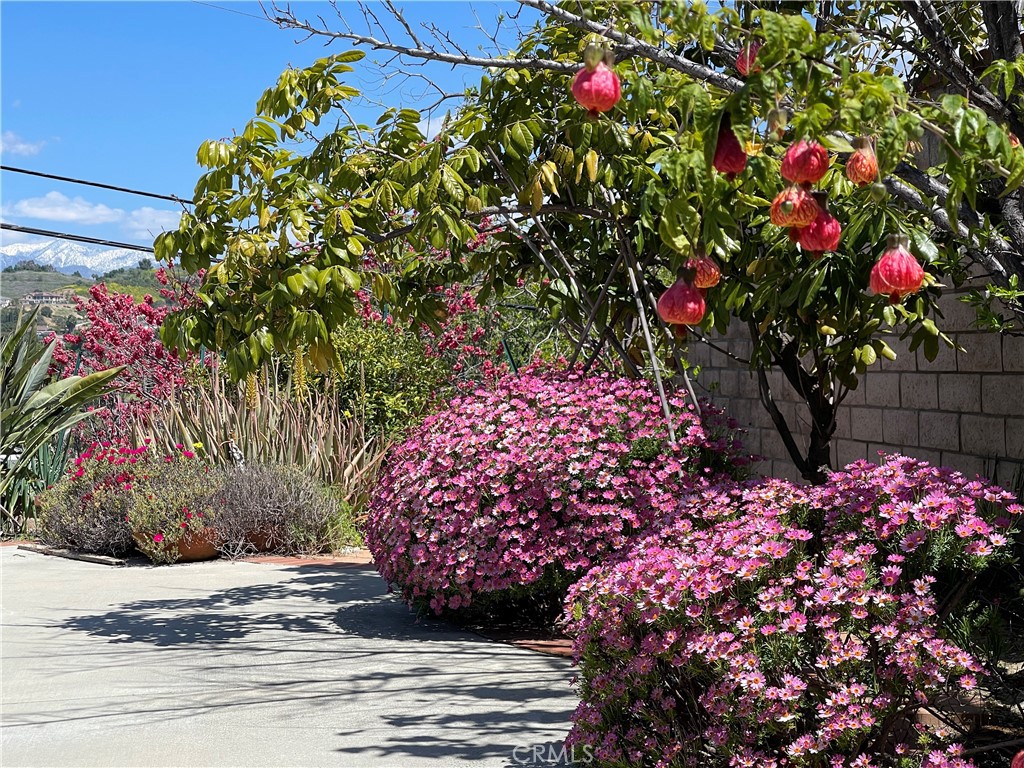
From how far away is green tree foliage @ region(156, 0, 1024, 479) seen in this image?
3.67 m

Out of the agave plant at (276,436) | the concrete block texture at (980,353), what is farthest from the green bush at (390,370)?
the concrete block texture at (980,353)

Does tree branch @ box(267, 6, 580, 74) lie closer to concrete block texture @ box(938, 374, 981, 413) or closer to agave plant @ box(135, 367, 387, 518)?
concrete block texture @ box(938, 374, 981, 413)

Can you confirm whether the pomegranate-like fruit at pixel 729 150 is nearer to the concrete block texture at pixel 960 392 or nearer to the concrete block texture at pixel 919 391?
the concrete block texture at pixel 960 392

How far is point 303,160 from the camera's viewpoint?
6.08 metres

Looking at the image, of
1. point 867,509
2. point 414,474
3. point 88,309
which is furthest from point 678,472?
point 88,309

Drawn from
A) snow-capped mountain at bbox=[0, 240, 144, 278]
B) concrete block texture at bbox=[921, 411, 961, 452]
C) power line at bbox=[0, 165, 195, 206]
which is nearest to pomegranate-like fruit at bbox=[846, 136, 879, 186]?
concrete block texture at bbox=[921, 411, 961, 452]

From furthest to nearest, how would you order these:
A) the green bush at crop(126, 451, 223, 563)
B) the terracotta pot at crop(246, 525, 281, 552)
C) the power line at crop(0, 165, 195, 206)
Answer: the power line at crop(0, 165, 195, 206), the terracotta pot at crop(246, 525, 281, 552), the green bush at crop(126, 451, 223, 563)

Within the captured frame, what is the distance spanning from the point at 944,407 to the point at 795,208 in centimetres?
366

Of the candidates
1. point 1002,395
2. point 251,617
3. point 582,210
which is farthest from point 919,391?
point 251,617

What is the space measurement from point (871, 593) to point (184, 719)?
9.38ft

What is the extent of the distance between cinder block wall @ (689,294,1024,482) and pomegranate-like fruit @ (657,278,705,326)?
268 centimetres

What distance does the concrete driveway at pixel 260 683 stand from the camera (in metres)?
3.92

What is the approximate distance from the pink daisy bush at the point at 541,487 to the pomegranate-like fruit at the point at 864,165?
3.12m

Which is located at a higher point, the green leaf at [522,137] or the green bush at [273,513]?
the green leaf at [522,137]
